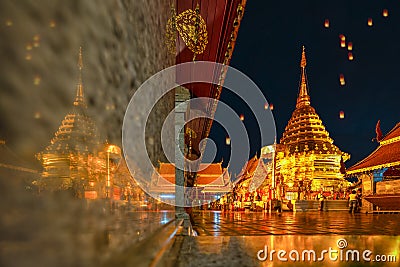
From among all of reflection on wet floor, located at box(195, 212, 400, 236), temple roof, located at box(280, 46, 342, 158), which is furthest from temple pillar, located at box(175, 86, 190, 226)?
temple roof, located at box(280, 46, 342, 158)

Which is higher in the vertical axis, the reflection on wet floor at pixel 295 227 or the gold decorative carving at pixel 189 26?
the gold decorative carving at pixel 189 26

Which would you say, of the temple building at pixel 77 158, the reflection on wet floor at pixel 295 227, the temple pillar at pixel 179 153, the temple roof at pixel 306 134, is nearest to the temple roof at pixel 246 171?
the temple roof at pixel 306 134

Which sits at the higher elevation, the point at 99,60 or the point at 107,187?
the point at 99,60

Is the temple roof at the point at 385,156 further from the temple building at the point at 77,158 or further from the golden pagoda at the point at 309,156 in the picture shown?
the temple building at the point at 77,158

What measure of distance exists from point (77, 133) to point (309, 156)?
27.4 metres

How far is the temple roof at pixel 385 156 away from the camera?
41.0ft

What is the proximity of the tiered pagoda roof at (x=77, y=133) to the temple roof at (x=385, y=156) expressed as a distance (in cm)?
1347

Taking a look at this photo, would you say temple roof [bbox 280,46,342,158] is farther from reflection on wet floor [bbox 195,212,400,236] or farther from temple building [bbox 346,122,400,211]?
reflection on wet floor [bbox 195,212,400,236]

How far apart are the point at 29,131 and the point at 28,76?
0.05 meters

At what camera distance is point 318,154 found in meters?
26.4

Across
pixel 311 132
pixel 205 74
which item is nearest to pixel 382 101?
pixel 311 132

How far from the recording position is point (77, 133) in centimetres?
47

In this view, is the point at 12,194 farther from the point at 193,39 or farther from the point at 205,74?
the point at 205,74

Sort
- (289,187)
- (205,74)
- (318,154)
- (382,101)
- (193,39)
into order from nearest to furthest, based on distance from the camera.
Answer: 1. (193,39)
2. (205,74)
3. (289,187)
4. (318,154)
5. (382,101)
